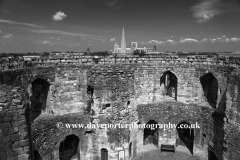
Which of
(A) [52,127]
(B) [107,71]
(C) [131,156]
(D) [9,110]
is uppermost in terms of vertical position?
(B) [107,71]

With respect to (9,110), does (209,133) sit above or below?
below

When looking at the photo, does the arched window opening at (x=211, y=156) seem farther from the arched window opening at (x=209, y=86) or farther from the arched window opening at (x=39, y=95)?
the arched window opening at (x=39, y=95)

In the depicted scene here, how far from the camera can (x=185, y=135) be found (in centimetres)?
1759

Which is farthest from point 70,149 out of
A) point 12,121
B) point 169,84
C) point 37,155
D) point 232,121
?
point 232,121

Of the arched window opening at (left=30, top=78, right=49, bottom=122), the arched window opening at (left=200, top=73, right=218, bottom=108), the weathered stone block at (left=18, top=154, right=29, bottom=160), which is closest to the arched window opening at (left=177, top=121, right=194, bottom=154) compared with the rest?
the arched window opening at (left=200, top=73, right=218, bottom=108)

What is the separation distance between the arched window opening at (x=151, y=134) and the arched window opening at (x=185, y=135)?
6.87ft

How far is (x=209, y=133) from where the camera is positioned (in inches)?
559

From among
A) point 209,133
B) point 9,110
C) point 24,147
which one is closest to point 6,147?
point 24,147

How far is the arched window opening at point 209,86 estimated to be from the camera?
1534cm

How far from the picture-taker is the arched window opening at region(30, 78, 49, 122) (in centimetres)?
1309

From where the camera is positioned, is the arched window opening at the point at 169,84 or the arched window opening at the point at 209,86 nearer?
the arched window opening at the point at 209,86

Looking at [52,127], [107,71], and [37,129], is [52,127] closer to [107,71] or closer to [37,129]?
[37,129]

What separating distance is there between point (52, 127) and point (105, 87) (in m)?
4.41

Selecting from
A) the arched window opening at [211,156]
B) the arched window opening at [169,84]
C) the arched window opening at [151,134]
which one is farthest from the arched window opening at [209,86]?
the arched window opening at [151,134]
